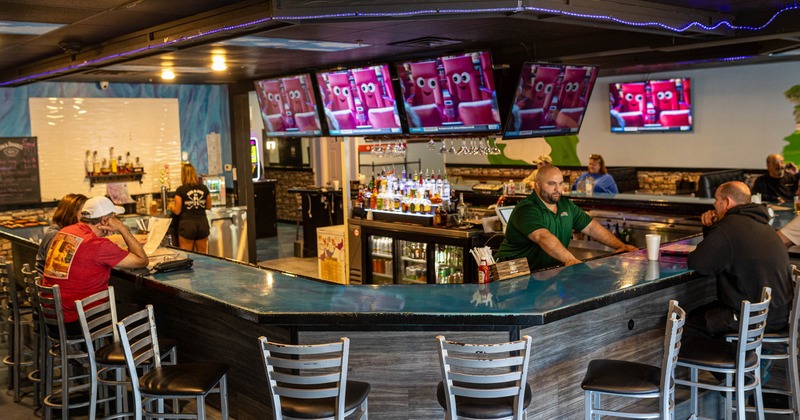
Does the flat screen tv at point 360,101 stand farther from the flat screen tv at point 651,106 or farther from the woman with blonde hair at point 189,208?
the flat screen tv at point 651,106

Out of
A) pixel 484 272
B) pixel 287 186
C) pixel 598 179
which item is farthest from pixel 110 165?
pixel 484 272

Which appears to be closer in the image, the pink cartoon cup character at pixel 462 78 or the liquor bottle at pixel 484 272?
the liquor bottle at pixel 484 272

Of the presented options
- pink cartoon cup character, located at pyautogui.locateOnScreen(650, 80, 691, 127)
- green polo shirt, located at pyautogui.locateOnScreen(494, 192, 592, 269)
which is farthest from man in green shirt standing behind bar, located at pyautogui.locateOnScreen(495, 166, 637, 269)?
pink cartoon cup character, located at pyautogui.locateOnScreen(650, 80, 691, 127)

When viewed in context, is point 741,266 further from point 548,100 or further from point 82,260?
point 82,260

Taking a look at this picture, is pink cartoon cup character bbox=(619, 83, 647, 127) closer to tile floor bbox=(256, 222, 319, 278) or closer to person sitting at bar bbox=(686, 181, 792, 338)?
tile floor bbox=(256, 222, 319, 278)

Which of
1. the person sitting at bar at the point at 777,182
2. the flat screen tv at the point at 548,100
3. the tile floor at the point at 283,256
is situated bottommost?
the tile floor at the point at 283,256

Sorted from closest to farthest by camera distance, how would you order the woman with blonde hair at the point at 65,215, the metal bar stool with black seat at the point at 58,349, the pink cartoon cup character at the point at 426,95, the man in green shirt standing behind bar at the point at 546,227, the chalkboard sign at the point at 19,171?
the metal bar stool with black seat at the point at 58,349 < the man in green shirt standing behind bar at the point at 546,227 < the woman with blonde hair at the point at 65,215 < the pink cartoon cup character at the point at 426,95 < the chalkboard sign at the point at 19,171

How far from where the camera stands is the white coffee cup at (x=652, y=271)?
182 inches

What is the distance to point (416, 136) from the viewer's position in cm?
757

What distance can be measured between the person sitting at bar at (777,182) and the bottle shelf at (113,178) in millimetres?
8622

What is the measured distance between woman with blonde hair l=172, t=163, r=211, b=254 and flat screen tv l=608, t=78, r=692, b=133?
7.48m

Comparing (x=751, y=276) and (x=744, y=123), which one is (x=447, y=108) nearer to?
(x=751, y=276)

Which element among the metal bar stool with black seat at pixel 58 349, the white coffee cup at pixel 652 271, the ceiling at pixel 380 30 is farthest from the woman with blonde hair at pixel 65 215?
the white coffee cup at pixel 652 271

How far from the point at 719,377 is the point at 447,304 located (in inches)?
75.4
